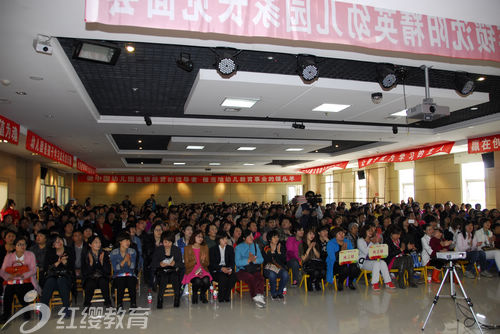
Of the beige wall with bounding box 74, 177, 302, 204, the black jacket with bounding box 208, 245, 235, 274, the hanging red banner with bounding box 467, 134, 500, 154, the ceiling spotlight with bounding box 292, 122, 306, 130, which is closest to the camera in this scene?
the black jacket with bounding box 208, 245, 235, 274

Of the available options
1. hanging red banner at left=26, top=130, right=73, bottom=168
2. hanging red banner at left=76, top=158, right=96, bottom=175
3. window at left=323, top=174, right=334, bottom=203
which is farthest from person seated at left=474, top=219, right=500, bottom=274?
window at left=323, top=174, right=334, bottom=203

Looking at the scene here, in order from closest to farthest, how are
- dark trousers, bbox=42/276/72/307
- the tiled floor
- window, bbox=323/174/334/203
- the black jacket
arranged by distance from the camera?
1. the tiled floor
2. dark trousers, bbox=42/276/72/307
3. the black jacket
4. window, bbox=323/174/334/203

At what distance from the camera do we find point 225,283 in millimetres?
5582

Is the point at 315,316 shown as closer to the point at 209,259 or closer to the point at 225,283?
the point at 225,283

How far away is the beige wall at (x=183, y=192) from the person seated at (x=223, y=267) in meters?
19.3

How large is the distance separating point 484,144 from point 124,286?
34.0 ft

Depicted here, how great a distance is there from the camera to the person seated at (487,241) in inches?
283

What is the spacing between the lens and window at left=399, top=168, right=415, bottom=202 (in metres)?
16.8

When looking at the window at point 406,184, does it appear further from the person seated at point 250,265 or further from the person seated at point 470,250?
the person seated at point 250,265

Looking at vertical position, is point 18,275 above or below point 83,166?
below

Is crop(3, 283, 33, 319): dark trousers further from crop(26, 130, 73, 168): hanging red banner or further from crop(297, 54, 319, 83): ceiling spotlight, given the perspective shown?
crop(297, 54, 319, 83): ceiling spotlight

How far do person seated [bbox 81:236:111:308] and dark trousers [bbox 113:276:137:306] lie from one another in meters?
0.18

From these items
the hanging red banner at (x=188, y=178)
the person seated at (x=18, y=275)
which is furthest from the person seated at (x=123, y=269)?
the hanging red banner at (x=188, y=178)

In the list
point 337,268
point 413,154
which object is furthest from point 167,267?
point 413,154
